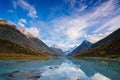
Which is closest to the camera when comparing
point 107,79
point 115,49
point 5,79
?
point 5,79

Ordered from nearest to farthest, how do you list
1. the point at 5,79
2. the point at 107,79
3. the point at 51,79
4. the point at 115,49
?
1. the point at 5,79
2. the point at 51,79
3. the point at 107,79
4. the point at 115,49

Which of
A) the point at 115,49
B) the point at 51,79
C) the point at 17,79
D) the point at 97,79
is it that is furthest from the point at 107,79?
the point at 115,49

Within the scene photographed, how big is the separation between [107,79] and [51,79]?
38.6 ft

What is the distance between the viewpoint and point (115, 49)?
192m

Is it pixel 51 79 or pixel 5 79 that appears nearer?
pixel 5 79

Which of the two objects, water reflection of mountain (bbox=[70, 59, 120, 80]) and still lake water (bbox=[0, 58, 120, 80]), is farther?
water reflection of mountain (bbox=[70, 59, 120, 80])

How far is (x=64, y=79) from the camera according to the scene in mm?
34531

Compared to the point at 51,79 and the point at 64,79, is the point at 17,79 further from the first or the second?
the point at 64,79

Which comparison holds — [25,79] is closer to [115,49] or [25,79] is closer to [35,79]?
[35,79]

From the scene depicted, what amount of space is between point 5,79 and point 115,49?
175m

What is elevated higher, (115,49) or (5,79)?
(115,49)

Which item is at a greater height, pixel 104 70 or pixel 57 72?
pixel 104 70

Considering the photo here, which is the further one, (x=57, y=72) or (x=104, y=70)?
(x=104, y=70)

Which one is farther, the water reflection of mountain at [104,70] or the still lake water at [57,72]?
the water reflection of mountain at [104,70]
